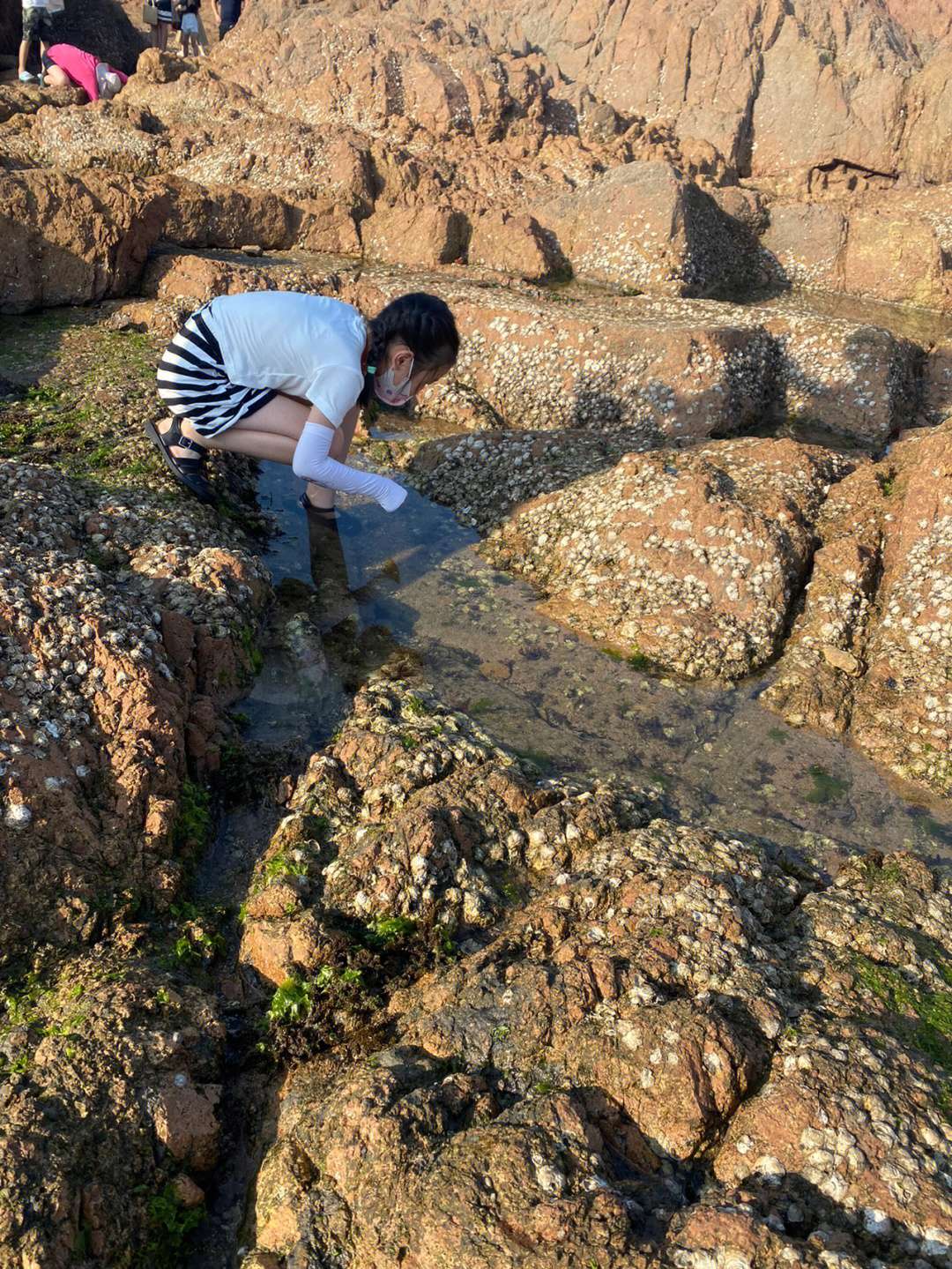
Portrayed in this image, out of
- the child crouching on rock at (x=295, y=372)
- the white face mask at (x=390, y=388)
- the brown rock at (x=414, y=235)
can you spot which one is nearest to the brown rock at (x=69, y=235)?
the brown rock at (x=414, y=235)

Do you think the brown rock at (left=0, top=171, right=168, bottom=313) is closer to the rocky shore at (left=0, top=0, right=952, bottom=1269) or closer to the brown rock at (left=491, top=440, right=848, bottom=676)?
the rocky shore at (left=0, top=0, right=952, bottom=1269)

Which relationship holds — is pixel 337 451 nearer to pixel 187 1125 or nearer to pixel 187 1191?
pixel 187 1125

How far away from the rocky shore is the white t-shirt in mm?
851

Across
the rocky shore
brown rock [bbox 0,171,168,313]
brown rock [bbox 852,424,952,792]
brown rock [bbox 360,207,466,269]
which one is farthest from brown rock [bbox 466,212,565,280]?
brown rock [bbox 852,424,952,792]

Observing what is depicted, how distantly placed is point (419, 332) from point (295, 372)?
688mm

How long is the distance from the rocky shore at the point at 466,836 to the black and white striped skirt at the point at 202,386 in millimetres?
490

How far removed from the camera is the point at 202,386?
433 centimetres

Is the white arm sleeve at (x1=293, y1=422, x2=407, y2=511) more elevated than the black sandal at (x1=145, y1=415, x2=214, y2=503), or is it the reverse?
the white arm sleeve at (x1=293, y1=422, x2=407, y2=511)

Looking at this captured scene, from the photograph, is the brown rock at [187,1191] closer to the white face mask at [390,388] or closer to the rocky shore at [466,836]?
the rocky shore at [466,836]

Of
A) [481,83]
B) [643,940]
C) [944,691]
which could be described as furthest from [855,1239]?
[481,83]

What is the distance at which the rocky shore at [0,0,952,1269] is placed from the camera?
1965 millimetres

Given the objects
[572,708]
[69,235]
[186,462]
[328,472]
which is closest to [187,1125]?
[572,708]

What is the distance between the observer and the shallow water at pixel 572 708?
3.39 metres

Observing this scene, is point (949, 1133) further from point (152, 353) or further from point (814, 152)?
point (814, 152)
